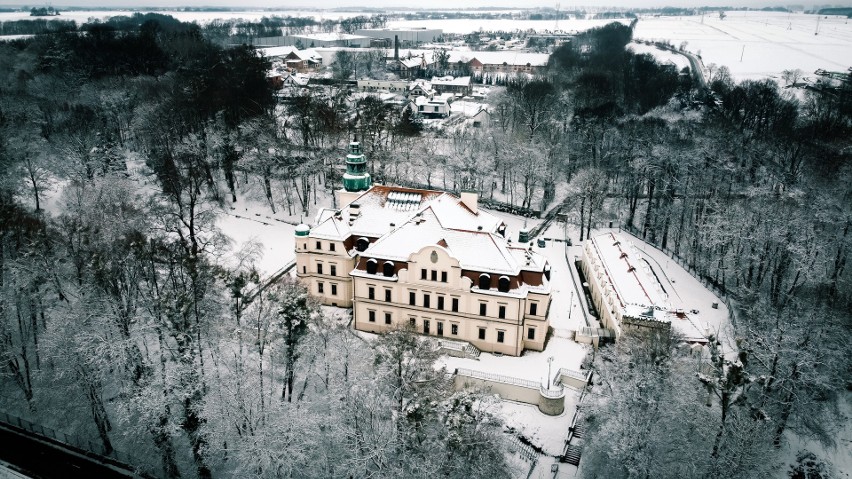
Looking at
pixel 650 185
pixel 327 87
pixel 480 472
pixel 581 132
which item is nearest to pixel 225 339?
pixel 480 472

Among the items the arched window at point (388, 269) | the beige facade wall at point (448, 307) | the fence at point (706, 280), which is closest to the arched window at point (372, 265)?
the beige facade wall at point (448, 307)

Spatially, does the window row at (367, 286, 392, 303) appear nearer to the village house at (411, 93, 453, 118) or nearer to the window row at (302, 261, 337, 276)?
the window row at (302, 261, 337, 276)

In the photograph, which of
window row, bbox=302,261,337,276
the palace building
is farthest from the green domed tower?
window row, bbox=302,261,337,276

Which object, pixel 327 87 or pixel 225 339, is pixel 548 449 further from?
pixel 327 87

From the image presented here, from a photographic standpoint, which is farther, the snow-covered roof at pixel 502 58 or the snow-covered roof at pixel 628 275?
the snow-covered roof at pixel 502 58

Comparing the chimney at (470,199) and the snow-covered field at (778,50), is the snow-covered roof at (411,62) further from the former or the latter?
the chimney at (470,199)

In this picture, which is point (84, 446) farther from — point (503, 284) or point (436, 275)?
point (503, 284)

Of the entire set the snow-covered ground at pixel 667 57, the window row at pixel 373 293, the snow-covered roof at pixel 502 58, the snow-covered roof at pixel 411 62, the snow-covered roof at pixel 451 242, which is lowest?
the window row at pixel 373 293
